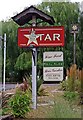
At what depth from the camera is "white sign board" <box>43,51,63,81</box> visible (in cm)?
885

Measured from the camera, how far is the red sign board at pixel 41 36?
9539mm

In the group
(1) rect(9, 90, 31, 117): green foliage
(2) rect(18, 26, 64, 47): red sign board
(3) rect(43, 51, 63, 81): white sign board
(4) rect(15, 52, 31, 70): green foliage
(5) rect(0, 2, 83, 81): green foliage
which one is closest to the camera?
(1) rect(9, 90, 31, 117): green foliage

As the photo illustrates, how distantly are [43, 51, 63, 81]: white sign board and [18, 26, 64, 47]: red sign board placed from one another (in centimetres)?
75

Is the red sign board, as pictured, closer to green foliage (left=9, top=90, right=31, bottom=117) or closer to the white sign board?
the white sign board

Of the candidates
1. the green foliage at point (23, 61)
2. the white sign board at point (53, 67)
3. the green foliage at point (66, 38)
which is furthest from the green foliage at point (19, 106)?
the green foliage at point (23, 61)

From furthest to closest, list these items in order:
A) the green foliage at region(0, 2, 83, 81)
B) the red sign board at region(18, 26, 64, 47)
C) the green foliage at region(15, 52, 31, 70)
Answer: the green foliage at region(15, 52, 31, 70), the green foliage at region(0, 2, 83, 81), the red sign board at region(18, 26, 64, 47)

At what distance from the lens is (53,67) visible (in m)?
8.95

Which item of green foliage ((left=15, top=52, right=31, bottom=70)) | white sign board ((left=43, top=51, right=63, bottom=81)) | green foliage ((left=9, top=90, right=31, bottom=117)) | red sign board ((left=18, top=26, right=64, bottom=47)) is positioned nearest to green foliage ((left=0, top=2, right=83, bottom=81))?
green foliage ((left=15, top=52, right=31, bottom=70))

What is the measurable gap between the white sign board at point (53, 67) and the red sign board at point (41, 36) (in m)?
0.75

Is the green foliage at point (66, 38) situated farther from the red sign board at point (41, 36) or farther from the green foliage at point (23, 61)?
the red sign board at point (41, 36)

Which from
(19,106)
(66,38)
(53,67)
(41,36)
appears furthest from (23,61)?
(19,106)

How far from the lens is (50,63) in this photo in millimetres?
8961

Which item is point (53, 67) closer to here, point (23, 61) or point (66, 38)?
point (66, 38)

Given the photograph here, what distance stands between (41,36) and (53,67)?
120 cm
